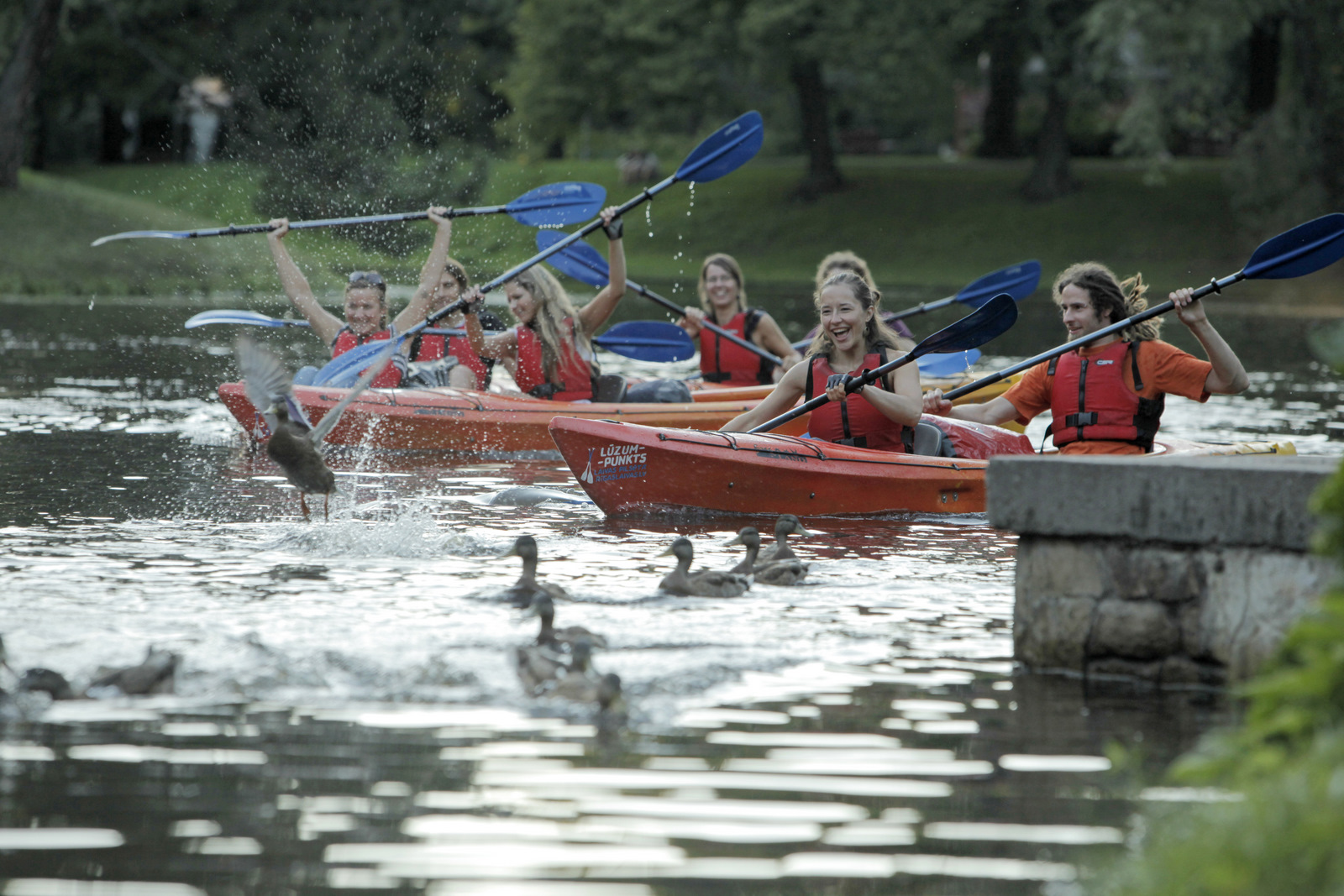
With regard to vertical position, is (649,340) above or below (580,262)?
below

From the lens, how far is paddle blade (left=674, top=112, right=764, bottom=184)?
34.6 feet

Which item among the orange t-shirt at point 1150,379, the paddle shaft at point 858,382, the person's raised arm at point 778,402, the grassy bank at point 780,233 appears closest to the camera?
the orange t-shirt at point 1150,379

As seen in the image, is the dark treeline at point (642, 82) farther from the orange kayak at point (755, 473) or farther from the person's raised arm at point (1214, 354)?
the person's raised arm at point (1214, 354)

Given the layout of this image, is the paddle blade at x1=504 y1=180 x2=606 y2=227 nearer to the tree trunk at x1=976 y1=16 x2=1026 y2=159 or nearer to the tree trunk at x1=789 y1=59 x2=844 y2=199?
the tree trunk at x1=976 y1=16 x2=1026 y2=159

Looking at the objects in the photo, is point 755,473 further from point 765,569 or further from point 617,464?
point 765,569

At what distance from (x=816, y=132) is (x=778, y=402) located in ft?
91.8

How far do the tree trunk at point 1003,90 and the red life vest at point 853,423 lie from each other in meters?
25.8

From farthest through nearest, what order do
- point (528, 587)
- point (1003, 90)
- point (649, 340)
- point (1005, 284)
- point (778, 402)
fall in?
point (1003, 90)
point (1005, 284)
point (649, 340)
point (778, 402)
point (528, 587)

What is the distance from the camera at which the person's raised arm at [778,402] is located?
326 inches

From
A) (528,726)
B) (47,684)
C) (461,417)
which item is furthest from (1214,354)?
(461,417)

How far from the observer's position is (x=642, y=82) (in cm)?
3528

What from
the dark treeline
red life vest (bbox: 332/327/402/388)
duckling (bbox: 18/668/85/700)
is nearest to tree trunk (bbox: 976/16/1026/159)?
the dark treeline

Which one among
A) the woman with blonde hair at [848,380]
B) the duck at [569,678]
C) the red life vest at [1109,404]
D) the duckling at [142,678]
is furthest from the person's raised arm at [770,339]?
the duckling at [142,678]

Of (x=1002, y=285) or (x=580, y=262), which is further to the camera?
(x=1002, y=285)
